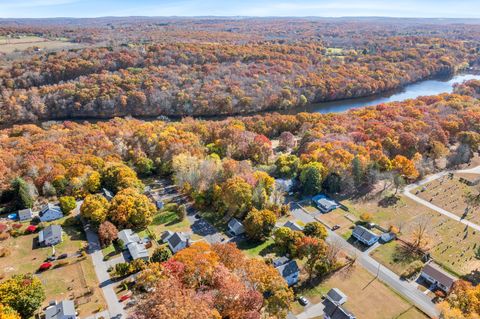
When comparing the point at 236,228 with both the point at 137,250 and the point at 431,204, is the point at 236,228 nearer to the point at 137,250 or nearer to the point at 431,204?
the point at 137,250

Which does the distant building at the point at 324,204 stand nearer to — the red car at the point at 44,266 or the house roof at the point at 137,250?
the house roof at the point at 137,250

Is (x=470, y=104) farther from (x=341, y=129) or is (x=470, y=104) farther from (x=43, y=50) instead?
(x=43, y=50)

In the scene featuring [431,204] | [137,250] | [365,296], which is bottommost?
[365,296]

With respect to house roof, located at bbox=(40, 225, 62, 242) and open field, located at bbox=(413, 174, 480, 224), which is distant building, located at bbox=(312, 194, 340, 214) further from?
house roof, located at bbox=(40, 225, 62, 242)

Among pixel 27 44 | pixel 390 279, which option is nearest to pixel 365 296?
pixel 390 279

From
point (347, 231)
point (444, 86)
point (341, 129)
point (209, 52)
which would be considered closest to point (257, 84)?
point (209, 52)

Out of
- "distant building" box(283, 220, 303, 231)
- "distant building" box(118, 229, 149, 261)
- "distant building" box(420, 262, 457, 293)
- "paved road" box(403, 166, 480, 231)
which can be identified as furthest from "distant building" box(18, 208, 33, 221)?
"paved road" box(403, 166, 480, 231)

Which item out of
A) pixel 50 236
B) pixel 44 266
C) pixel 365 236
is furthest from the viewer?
pixel 365 236
